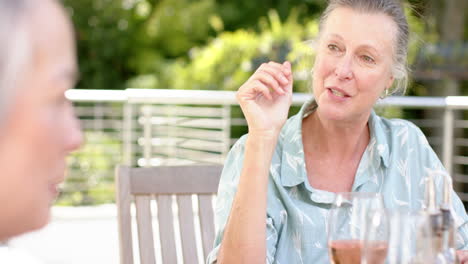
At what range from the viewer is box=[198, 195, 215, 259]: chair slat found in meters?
2.01

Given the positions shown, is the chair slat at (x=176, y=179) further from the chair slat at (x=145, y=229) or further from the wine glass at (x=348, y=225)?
the wine glass at (x=348, y=225)

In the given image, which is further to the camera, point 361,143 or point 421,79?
point 421,79

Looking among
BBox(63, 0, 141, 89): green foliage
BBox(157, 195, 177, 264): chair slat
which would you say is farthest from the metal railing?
BBox(63, 0, 141, 89): green foliage

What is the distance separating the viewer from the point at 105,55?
14055mm

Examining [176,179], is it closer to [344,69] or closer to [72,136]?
[344,69]

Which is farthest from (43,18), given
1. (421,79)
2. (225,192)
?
(421,79)

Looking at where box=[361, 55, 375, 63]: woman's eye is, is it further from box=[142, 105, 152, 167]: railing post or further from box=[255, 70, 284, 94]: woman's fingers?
box=[142, 105, 152, 167]: railing post

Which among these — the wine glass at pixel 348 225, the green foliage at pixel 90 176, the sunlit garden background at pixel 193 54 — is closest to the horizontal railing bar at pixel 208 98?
the wine glass at pixel 348 225

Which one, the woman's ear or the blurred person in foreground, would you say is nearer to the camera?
the blurred person in foreground

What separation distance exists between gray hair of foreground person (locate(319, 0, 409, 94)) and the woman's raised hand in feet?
1.29

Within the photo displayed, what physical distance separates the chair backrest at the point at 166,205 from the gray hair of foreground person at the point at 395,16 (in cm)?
55

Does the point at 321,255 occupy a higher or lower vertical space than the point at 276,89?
lower

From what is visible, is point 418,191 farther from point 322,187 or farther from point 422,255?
point 422,255

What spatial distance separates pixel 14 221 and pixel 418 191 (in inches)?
56.1
